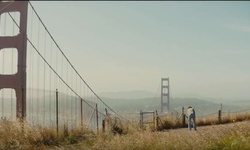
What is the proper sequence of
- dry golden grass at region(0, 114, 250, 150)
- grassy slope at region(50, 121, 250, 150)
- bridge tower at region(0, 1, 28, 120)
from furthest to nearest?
bridge tower at region(0, 1, 28, 120) < dry golden grass at region(0, 114, 250, 150) < grassy slope at region(50, 121, 250, 150)

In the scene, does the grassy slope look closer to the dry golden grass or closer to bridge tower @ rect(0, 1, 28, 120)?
Answer: the dry golden grass

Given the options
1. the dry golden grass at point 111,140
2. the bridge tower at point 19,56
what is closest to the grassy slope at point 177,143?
the dry golden grass at point 111,140

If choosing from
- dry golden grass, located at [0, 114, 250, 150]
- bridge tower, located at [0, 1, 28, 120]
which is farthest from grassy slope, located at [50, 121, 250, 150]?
bridge tower, located at [0, 1, 28, 120]

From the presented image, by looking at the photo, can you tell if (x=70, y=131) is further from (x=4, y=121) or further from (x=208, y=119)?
(x=208, y=119)

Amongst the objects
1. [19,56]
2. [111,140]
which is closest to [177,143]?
[111,140]

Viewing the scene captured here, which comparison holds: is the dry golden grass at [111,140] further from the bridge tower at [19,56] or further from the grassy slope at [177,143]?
the bridge tower at [19,56]

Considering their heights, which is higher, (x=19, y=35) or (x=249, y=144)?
(x=19, y=35)

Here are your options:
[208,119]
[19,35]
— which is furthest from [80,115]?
[208,119]

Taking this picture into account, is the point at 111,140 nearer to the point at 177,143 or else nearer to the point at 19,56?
the point at 177,143
